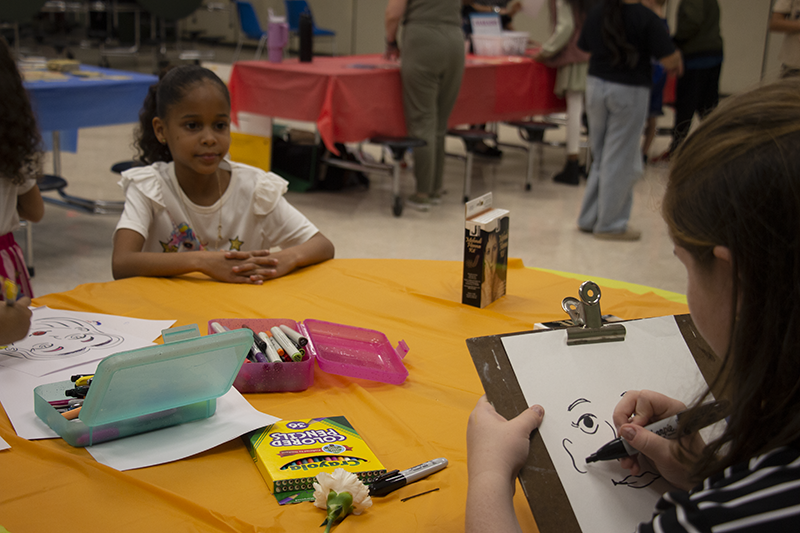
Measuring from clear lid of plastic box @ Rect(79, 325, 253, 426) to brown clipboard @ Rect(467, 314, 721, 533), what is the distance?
0.31 metres

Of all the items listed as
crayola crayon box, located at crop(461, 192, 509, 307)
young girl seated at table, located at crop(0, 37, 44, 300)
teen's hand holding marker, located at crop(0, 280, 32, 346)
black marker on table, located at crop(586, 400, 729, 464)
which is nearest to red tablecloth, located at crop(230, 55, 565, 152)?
young girl seated at table, located at crop(0, 37, 44, 300)

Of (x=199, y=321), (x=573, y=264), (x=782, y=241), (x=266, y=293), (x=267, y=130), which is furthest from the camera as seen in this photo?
(x=267, y=130)

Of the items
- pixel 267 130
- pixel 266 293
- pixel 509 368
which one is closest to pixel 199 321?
pixel 266 293

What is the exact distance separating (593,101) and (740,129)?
341cm

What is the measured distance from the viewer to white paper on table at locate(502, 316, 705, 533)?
31.5 inches

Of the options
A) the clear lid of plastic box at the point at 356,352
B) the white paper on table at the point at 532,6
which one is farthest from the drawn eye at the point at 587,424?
the white paper on table at the point at 532,6

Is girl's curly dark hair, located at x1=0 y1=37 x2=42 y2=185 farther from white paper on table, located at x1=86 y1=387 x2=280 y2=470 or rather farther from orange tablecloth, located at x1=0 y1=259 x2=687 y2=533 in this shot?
white paper on table, located at x1=86 y1=387 x2=280 y2=470

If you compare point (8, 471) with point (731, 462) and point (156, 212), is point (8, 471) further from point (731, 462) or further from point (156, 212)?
point (156, 212)

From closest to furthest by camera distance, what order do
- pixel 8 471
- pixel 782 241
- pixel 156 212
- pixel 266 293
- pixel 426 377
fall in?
pixel 782 241, pixel 8 471, pixel 426 377, pixel 266 293, pixel 156 212

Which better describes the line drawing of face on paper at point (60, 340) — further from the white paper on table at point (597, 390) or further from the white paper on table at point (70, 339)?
the white paper on table at point (597, 390)

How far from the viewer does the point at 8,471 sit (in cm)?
88

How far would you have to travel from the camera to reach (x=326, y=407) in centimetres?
108

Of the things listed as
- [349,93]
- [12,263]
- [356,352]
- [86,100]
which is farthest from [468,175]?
[356,352]

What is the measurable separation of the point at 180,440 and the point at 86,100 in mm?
3041
